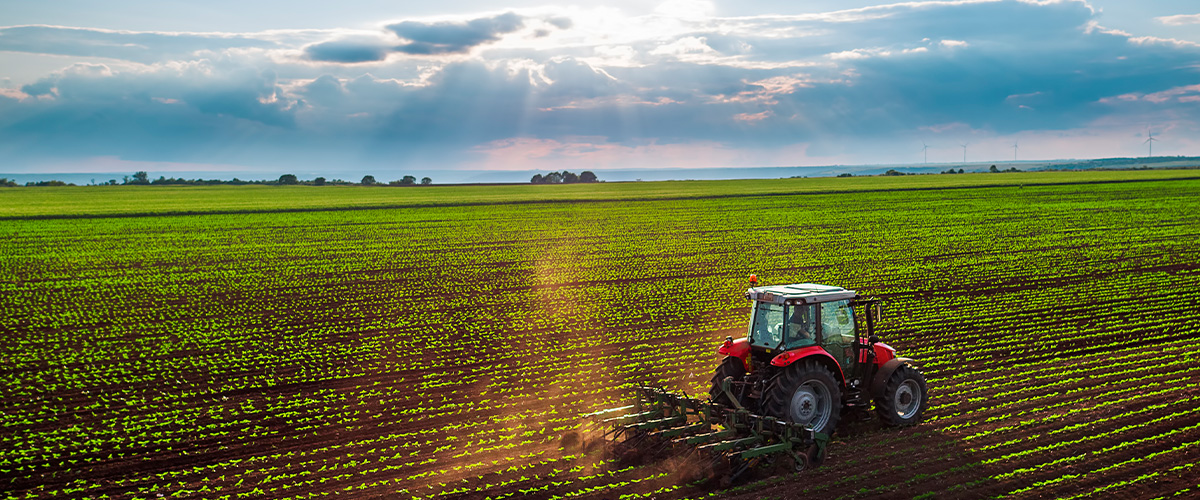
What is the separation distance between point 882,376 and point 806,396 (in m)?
1.48

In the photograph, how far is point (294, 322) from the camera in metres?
22.5

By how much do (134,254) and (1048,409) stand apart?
40991mm

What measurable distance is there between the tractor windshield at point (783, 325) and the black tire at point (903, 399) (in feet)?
5.17

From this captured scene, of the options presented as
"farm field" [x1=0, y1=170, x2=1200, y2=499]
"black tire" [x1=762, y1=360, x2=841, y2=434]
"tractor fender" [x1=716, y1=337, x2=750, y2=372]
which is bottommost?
"farm field" [x1=0, y1=170, x2=1200, y2=499]

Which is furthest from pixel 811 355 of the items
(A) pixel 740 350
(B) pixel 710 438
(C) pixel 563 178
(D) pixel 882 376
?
(C) pixel 563 178

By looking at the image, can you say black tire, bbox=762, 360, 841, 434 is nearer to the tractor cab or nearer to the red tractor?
the red tractor

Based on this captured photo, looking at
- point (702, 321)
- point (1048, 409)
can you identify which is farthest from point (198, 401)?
point (1048, 409)

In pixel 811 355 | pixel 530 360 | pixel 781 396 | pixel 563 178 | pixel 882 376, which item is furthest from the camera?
pixel 563 178

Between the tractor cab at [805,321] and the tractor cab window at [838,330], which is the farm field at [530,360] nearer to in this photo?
the tractor cab window at [838,330]

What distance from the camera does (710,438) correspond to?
10555mm

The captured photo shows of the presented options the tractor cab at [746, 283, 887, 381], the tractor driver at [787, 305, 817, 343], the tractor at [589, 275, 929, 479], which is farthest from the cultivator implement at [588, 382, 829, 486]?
the tractor driver at [787, 305, 817, 343]

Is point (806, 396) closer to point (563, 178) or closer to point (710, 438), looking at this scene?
point (710, 438)

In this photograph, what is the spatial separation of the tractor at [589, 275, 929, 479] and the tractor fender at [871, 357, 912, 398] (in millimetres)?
15

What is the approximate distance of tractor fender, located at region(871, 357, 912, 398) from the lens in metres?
12.0
